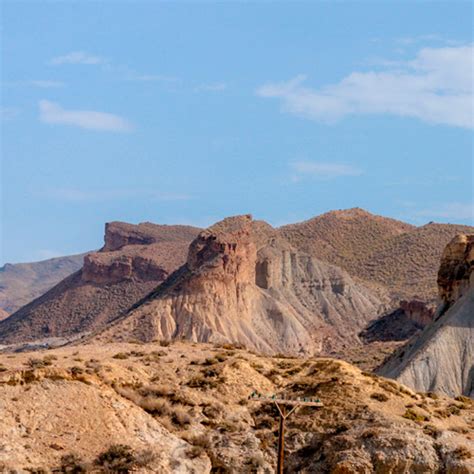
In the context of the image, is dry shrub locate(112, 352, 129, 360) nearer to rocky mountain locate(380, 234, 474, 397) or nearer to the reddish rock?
rocky mountain locate(380, 234, 474, 397)

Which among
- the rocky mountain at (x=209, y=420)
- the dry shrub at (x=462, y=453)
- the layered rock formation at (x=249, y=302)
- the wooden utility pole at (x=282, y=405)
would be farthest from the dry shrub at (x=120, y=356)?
the layered rock formation at (x=249, y=302)

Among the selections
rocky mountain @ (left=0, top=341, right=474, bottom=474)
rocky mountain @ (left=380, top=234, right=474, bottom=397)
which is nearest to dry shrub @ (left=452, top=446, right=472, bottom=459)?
rocky mountain @ (left=0, top=341, right=474, bottom=474)

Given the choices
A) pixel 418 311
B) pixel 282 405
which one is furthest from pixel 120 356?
pixel 418 311

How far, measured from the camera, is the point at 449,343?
282ft

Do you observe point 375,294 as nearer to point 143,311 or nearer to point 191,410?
point 143,311

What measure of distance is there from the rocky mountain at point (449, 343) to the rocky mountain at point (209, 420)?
37.8 metres

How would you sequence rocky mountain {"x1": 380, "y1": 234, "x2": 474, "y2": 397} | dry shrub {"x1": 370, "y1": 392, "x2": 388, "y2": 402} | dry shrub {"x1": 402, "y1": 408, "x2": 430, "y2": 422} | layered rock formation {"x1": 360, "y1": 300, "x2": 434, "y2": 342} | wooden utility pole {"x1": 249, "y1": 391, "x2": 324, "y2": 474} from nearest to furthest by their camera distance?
wooden utility pole {"x1": 249, "y1": 391, "x2": 324, "y2": 474}
dry shrub {"x1": 402, "y1": 408, "x2": 430, "y2": 422}
dry shrub {"x1": 370, "y1": 392, "x2": 388, "y2": 402}
rocky mountain {"x1": 380, "y1": 234, "x2": 474, "y2": 397}
layered rock formation {"x1": 360, "y1": 300, "x2": 434, "y2": 342}

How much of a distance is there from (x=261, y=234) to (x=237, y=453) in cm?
15550

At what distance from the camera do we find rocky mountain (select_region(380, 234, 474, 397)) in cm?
8238

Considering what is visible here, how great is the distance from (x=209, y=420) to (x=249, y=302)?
125 m

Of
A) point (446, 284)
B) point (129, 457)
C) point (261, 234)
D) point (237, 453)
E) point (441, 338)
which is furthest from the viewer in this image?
point (261, 234)

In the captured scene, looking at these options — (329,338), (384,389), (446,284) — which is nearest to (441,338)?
(446,284)

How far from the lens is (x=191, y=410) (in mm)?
40750

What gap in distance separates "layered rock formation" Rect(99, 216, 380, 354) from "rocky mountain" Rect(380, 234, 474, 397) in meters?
56.7
